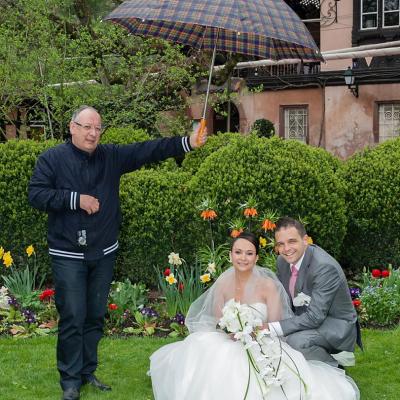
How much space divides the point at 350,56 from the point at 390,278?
1256 centimetres

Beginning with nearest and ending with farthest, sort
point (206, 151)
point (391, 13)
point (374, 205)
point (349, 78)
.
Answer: point (374, 205)
point (206, 151)
point (349, 78)
point (391, 13)

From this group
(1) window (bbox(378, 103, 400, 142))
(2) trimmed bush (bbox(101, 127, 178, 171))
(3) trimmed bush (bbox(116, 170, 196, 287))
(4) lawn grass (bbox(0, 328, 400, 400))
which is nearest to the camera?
(4) lawn grass (bbox(0, 328, 400, 400))

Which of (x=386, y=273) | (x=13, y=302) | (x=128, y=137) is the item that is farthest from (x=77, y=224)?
(x=128, y=137)

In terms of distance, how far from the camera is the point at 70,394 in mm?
5219

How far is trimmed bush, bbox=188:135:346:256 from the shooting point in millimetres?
7676

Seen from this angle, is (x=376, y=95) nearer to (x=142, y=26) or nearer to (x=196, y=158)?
(x=196, y=158)

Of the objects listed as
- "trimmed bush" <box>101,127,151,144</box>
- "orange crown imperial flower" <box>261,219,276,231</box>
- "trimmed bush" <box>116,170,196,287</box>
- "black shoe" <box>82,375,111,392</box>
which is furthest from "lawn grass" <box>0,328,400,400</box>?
"trimmed bush" <box>101,127,151,144</box>

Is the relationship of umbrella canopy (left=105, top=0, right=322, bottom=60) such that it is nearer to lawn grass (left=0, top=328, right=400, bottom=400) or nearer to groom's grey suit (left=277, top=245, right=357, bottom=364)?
groom's grey suit (left=277, top=245, right=357, bottom=364)

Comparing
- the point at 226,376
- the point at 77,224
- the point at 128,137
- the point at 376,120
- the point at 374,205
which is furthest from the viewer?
the point at 376,120

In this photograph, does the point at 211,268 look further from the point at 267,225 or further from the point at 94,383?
the point at 94,383

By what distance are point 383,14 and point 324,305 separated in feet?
58.3

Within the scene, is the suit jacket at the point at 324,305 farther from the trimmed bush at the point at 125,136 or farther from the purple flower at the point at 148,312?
the trimmed bush at the point at 125,136

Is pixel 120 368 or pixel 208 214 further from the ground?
pixel 208 214

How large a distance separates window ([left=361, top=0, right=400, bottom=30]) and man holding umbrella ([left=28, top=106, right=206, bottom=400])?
17.3 meters
